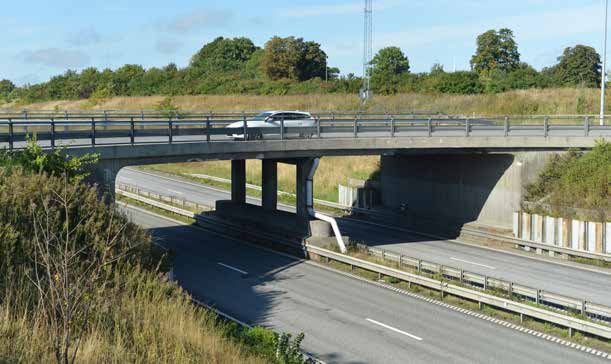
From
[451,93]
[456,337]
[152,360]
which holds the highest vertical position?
[451,93]

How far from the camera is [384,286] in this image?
24.5m

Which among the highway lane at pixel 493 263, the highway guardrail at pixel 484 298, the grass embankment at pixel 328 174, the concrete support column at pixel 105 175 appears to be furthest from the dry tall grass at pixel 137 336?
the grass embankment at pixel 328 174

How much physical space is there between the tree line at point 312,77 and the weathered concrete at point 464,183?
115ft

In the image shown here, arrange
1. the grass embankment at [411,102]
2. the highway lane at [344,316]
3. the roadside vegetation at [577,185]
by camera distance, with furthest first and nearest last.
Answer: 1. the grass embankment at [411,102]
2. the roadside vegetation at [577,185]
3. the highway lane at [344,316]

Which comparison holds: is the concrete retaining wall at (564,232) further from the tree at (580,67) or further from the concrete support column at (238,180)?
the tree at (580,67)

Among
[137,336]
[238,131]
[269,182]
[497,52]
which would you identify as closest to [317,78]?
[497,52]

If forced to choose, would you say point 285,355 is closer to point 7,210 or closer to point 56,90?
point 7,210

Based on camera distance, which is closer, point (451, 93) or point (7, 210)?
point (7, 210)

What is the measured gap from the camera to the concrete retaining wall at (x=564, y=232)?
2836 cm

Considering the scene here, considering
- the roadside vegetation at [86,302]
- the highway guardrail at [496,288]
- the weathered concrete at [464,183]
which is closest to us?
the roadside vegetation at [86,302]

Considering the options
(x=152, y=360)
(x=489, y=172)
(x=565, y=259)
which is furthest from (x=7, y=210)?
(x=489, y=172)

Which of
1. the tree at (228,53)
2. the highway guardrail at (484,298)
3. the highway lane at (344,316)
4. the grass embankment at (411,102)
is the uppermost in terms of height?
the tree at (228,53)

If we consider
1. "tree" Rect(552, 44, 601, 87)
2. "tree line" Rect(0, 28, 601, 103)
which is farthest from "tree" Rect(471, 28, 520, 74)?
"tree" Rect(552, 44, 601, 87)

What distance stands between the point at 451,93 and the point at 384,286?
167ft
